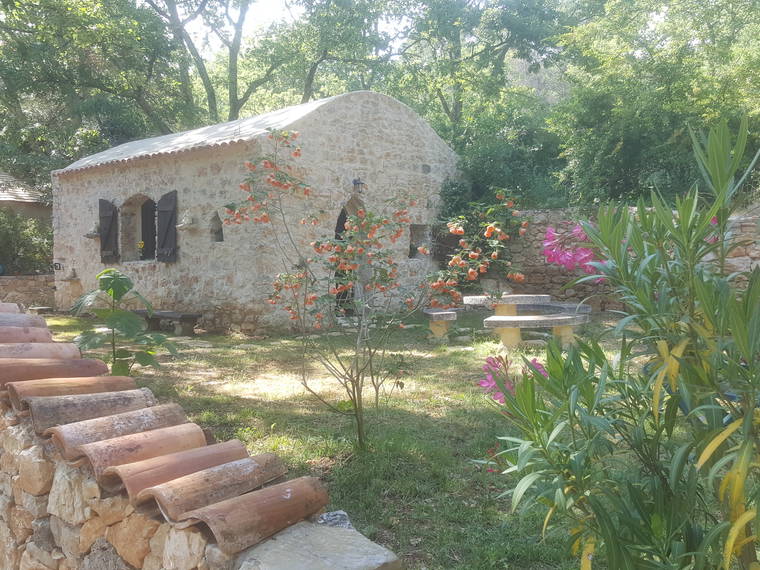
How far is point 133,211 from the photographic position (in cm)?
1131

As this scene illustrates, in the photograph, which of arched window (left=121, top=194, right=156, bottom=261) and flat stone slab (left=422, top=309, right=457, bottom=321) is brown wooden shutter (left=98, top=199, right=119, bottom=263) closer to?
arched window (left=121, top=194, right=156, bottom=261)

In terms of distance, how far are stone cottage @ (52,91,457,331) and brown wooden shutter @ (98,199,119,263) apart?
0.08 ft

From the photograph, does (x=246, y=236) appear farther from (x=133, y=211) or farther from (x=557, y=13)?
(x=557, y=13)

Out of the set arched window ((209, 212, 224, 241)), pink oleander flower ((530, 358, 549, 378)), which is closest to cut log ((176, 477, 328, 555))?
pink oleander flower ((530, 358, 549, 378))

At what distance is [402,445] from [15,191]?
1646 centimetres

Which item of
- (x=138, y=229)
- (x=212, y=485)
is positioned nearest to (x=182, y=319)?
(x=138, y=229)

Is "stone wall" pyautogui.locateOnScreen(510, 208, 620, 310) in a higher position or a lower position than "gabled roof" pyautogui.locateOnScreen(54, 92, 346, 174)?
lower

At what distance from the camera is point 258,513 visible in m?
1.86

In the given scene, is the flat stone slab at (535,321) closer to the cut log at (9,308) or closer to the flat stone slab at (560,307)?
the flat stone slab at (560,307)

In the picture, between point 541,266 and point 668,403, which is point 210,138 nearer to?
point 541,266

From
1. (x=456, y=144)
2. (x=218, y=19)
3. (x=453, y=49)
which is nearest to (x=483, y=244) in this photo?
(x=456, y=144)

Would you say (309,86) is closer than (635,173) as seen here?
No

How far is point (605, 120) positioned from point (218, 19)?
13531mm

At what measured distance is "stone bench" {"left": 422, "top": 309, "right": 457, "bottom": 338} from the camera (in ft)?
27.1
